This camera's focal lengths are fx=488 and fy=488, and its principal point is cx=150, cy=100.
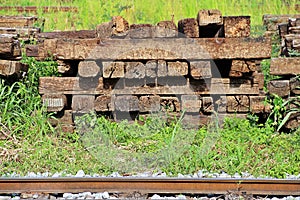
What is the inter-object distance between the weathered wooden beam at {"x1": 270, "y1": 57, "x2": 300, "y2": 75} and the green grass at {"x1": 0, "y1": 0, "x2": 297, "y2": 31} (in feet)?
17.2

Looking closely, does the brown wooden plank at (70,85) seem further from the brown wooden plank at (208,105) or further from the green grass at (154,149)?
the brown wooden plank at (208,105)

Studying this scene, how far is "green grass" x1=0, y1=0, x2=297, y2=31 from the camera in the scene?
481 inches

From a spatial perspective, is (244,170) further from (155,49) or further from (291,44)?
(291,44)

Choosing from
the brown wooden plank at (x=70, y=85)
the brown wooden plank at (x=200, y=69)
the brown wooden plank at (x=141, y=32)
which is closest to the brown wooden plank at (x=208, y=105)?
the brown wooden plank at (x=200, y=69)

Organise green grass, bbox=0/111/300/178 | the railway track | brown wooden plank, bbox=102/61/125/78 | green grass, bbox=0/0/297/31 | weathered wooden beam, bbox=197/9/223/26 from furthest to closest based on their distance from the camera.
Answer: green grass, bbox=0/0/297/31 → brown wooden plank, bbox=102/61/125/78 → weathered wooden beam, bbox=197/9/223/26 → green grass, bbox=0/111/300/178 → the railway track

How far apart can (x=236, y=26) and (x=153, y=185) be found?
8.83 feet

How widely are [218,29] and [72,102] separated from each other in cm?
228

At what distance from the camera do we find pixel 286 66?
6.89m

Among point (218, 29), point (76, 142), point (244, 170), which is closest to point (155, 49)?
point (218, 29)

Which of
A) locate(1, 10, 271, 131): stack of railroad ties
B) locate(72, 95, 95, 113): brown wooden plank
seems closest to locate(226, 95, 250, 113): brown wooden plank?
locate(1, 10, 271, 131): stack of railroad ties

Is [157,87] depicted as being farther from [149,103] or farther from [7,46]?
[7,46]

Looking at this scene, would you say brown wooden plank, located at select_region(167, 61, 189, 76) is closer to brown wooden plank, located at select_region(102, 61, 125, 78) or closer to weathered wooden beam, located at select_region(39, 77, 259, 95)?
weathered wooden beam, located at select_region(39, 77, 259, 95)

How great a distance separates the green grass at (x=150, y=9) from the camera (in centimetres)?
1221

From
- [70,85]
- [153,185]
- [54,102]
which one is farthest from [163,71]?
[153,185]
